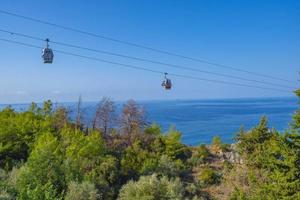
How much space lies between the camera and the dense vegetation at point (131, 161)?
744 inches

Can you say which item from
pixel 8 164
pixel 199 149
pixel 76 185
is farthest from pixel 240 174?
pixel 8 164

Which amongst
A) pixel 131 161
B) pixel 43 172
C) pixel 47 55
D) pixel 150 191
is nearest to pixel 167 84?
pixel 47 55

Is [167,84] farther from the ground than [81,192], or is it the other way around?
[167,84]

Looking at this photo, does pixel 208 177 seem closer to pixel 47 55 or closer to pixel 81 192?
pixel 81 192

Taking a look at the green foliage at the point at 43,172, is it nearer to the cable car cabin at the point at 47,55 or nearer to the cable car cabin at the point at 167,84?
the cable car cabin at the point at 167,84

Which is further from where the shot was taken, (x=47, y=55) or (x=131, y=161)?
(x=131, y=161)

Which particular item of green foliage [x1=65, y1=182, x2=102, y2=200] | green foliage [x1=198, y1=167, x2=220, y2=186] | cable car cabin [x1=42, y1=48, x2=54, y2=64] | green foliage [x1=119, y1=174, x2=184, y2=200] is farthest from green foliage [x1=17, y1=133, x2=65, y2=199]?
green foliage [x1=198, y1=167, x2=220, y2=186]

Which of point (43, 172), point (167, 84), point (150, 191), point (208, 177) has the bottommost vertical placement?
point (208, 177)

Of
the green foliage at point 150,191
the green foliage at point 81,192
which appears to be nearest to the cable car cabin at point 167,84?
the green foliage at point 150,191

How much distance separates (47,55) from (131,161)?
76.9 feet

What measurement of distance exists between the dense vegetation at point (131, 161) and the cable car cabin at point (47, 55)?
25.9 ft

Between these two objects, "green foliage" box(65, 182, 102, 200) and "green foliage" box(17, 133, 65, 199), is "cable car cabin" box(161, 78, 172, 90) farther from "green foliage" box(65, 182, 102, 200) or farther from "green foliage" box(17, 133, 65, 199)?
"green foliage" box(17, 133, 65, 199)

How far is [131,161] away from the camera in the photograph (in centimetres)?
3447

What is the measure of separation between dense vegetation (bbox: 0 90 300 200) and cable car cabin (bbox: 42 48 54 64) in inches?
310
